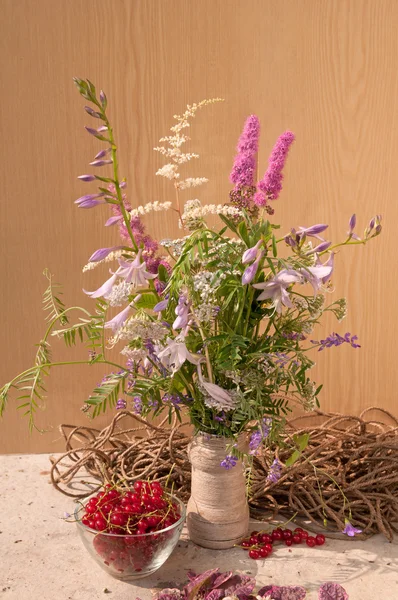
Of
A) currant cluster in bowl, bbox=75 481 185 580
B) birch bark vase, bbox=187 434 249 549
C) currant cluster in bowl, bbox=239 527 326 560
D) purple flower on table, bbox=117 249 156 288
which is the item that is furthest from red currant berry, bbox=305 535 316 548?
purple flower on table, bbox=117 249 156 288

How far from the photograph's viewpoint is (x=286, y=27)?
1361 millimetres

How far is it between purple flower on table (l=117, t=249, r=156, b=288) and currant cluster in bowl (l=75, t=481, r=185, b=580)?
32 centimetres

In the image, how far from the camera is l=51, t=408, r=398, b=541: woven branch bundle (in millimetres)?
1180

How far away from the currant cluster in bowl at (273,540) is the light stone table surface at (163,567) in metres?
0.01

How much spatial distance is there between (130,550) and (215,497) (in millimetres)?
171

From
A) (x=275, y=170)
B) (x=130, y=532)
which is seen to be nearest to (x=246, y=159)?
(x=275, y=170)

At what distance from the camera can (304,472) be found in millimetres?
1254

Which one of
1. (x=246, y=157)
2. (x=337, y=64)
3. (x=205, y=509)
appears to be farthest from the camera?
(x=337, y=64)

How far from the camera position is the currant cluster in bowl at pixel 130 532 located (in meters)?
0.95

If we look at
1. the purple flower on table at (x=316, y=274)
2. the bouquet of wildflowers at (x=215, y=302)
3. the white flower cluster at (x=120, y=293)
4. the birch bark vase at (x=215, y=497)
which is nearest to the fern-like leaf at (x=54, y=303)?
the bouquet of wildflowers at (x=215, y=302)

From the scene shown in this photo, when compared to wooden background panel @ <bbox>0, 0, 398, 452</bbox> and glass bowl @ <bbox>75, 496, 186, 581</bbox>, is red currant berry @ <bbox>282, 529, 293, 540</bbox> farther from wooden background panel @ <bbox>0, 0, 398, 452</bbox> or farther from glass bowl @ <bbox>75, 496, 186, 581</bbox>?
wooden background panel @ <bbox>0, 0, 398, 452</bbox>

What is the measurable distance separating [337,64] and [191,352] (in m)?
0.70

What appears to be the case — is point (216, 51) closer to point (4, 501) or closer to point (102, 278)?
point (102, 278)

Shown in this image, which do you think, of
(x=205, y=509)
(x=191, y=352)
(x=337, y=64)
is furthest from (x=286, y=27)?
(x=205, y=509)
